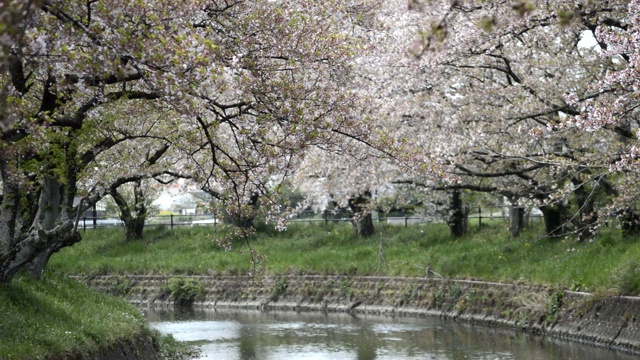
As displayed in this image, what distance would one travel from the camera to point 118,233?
39031mm

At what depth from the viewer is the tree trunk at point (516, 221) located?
89.7ft

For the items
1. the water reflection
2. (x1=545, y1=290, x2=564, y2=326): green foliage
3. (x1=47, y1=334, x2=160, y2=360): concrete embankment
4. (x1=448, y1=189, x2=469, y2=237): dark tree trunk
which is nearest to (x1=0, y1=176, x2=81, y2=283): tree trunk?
(x1=47, y1=334, x2=160, y2=360): concrete embankment

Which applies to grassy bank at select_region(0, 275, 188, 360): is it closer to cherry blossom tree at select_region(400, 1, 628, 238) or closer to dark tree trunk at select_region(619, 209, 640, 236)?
cherry blossom tree at select_region(400, 1, 628, 238)

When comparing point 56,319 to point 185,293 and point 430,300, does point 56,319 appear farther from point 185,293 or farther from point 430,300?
point 185,293

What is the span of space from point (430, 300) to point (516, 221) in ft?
14.5

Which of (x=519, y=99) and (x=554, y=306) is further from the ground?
(x=519, y=99)

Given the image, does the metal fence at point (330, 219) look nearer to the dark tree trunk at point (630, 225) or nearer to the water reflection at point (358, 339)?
the water reflection at point (358, 339)

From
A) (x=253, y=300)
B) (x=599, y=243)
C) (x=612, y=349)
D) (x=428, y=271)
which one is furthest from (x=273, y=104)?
(x=253, y=300)

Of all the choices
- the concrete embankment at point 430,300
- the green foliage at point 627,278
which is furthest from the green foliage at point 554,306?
the green foliage at point 627,278

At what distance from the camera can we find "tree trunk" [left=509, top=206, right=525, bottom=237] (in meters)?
27.3

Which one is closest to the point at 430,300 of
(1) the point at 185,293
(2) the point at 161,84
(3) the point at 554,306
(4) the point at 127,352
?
(3) the point at 554,306

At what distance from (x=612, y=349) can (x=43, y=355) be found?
38.5ft

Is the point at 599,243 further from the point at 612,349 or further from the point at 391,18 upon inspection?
the point at 391,18

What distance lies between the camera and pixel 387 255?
28.7 meters
